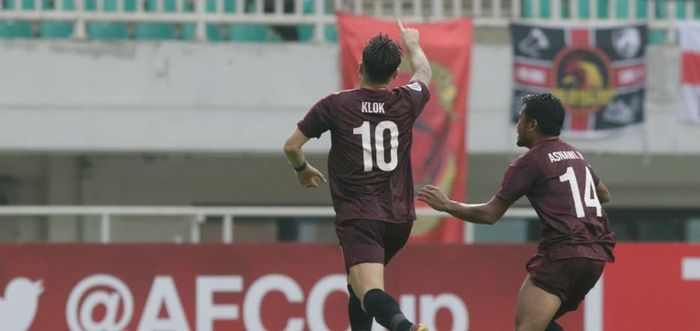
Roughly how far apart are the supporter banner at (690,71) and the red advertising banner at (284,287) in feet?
13.8

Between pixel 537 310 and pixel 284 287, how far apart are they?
3.87 m

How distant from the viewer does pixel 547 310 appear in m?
8.95

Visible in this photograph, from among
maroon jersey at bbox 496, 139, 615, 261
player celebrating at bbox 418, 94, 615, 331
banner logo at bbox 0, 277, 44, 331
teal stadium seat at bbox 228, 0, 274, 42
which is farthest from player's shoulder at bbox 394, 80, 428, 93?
teal stadium seat at bbox 228, 0, 274, 42

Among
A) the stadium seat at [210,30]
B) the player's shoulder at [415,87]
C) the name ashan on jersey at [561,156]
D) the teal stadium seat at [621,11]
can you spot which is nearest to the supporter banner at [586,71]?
the teal stadium seat at [621,11]

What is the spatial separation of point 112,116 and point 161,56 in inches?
31.1

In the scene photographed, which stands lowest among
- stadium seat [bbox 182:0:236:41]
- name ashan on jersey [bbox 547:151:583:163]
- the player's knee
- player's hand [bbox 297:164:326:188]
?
the player's knee

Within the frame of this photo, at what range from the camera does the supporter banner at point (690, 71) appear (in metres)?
16.4

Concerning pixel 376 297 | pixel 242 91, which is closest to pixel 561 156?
pixel 376 297

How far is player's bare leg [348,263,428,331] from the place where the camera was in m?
8.54

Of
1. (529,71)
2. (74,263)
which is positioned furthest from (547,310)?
(529,71)

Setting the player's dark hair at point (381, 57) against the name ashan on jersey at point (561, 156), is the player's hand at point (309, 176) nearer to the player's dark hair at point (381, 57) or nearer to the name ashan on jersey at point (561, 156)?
the player's dark hair at point (381, 57)

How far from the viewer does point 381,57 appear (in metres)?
8.81

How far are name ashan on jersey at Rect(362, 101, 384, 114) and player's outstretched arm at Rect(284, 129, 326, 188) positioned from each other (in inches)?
14.6

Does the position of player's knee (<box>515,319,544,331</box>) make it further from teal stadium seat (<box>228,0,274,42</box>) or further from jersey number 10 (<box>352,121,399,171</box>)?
teal stadium seat (<box>228,0,274,42</box>)
